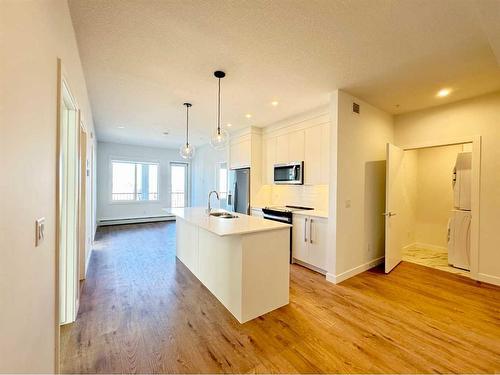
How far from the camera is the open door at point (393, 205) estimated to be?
3492mm

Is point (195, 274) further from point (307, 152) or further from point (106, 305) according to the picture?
point (307, 152)

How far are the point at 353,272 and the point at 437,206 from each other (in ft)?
8.77

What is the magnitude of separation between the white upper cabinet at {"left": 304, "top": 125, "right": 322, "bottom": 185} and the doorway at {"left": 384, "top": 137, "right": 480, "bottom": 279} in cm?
105

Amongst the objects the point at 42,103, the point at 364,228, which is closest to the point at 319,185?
the point at 364,228

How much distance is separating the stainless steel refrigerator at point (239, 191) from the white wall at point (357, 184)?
2.19 meters

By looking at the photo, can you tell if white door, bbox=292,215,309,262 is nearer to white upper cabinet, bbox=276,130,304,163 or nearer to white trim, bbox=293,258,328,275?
white trim, bbox=293,258,328,275

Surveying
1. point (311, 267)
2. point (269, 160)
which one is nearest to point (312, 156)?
point (269, 160)

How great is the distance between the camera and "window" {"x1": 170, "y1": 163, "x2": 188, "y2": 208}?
8352 mm

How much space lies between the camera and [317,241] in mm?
3473

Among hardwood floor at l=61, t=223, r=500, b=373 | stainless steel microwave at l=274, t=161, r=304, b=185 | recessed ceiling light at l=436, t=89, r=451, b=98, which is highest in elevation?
recessed ceiling light at l=436, t=89, r=451, b=98

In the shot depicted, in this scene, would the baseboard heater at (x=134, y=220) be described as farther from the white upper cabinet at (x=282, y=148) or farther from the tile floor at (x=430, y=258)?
the tile floor at (x=430, y=258)

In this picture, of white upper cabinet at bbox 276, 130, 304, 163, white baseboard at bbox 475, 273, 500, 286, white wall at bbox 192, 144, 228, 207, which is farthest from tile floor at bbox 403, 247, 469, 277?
white wall at bbox 192, 144, 228, 207

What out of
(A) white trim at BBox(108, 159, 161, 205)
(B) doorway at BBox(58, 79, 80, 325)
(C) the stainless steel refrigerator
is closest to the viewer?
(B) doorway at BBox(58, 79, 80, 325)

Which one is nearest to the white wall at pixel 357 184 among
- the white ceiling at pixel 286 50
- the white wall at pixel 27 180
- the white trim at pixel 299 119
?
the white ceiling at pixel 286 50
